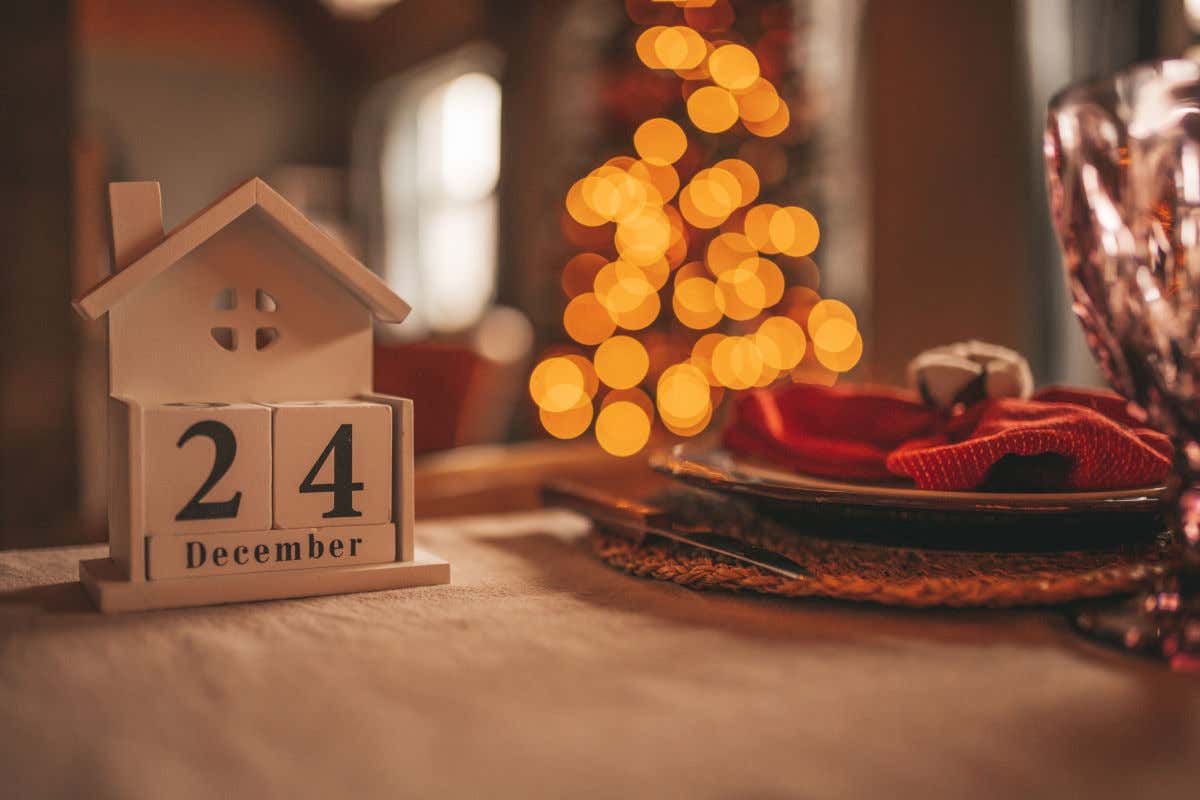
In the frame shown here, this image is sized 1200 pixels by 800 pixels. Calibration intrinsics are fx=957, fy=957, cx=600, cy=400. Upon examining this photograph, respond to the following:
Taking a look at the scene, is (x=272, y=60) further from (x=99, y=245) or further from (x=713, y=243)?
(x=713, y=243)

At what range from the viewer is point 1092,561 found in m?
0.52

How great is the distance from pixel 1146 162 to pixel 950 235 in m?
2.35

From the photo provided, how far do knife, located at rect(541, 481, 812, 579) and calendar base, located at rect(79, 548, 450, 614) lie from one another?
117mm

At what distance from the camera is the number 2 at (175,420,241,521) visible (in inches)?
19.4

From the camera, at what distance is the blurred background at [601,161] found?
7.52 feet

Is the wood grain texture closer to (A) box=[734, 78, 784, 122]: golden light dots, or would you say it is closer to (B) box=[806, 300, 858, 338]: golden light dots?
(B) box=[806, 300, 858, 338]: golden light dots

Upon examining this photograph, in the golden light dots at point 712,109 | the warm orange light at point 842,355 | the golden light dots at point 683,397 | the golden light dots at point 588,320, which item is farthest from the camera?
the golden light dots at point 588,320

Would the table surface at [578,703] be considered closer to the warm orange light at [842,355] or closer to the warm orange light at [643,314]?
the warm orange light at [842,355]

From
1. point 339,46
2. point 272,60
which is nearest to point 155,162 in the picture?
point 272,60

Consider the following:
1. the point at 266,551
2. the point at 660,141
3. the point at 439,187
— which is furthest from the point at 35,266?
the point at 439,187

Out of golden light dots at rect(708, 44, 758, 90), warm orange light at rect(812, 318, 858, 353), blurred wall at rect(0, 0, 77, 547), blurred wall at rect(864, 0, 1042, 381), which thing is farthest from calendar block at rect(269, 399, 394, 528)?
golden light dots at rect(708, 44, 758, 90)

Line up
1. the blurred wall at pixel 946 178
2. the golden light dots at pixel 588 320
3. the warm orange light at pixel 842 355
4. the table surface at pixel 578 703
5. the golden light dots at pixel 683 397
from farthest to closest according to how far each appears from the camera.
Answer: the golden light dots at pixel 588 320 < the golden light dots at pixel 683 397 < the warm orange light at pixel 842 355 < the blurred wall at pixel 946 178 < the table surface at pixel 578 703

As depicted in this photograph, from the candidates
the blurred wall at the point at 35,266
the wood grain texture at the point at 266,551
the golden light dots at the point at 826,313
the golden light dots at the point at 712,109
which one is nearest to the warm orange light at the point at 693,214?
the golden light dots at the point at 712,109

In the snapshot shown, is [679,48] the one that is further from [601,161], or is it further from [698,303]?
[698,303]
